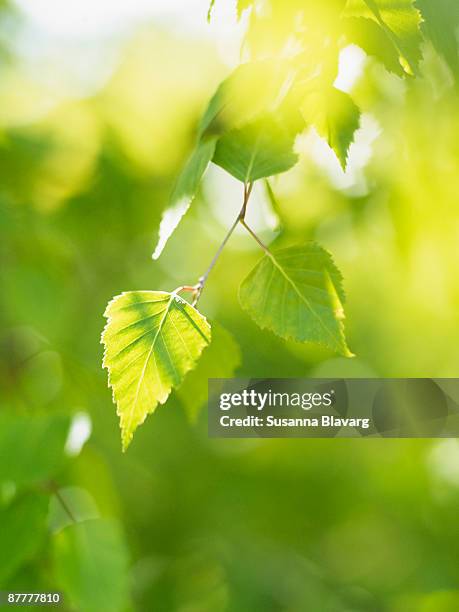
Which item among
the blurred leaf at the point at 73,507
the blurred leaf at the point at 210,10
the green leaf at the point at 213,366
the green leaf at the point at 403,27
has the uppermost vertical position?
the blurred leaf at the point at 210,10

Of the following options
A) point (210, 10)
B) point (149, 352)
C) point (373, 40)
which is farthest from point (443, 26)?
point (149, 352)

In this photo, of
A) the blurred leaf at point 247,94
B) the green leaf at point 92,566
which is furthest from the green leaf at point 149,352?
the green leaf at point 92,566

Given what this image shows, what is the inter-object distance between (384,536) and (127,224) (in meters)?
0.88

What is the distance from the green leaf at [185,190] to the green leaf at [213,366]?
0.15 meters

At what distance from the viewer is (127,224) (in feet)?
3.91

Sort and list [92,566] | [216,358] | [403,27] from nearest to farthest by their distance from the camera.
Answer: [403,27]
[216,358]
[92,566]

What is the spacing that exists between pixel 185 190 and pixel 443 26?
0.77ft

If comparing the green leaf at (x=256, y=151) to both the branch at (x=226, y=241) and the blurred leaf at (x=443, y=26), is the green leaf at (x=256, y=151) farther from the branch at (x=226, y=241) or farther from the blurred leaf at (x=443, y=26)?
the blurred leaf at (x=443, y=26)

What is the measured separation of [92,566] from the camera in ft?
2.44

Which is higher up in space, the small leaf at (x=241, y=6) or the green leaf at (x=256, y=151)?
the small leaf at (x=241, y=6)

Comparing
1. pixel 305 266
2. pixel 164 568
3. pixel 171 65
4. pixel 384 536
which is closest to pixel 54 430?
pixel 305 266

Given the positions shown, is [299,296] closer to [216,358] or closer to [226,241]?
[226,241]

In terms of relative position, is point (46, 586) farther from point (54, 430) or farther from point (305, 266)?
point (305, 266)

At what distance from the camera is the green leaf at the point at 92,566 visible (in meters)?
0.73
